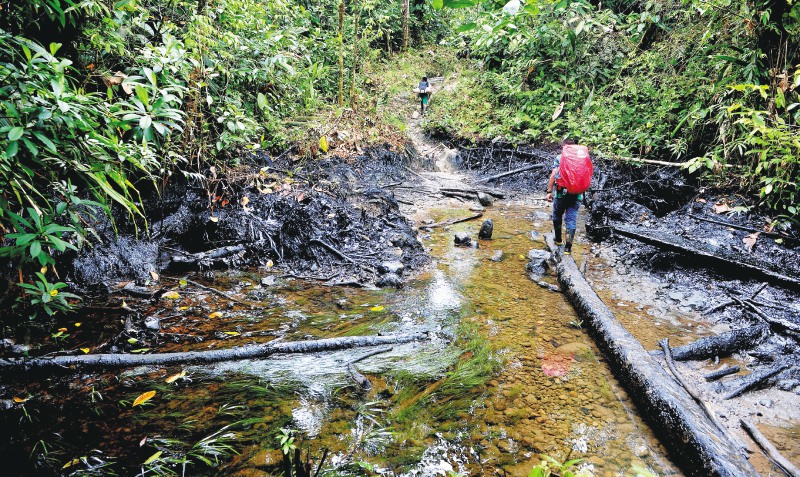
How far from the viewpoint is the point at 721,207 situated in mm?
7031

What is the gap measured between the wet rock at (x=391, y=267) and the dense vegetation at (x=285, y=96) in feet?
10.4

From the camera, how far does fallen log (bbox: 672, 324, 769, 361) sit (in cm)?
412

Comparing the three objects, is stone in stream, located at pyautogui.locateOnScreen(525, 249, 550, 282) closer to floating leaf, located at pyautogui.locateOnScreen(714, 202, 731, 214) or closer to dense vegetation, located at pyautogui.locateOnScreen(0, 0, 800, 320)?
floating leaf, located at pyautogui.locateOnScreen(714, 202, 731, 214)

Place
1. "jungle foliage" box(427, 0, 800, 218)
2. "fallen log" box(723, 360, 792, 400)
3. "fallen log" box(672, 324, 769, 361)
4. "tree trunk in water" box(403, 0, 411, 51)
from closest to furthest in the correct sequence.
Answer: "fallen log" box(723, 360, 792, 400), "fallen log" box(672, 324, 769, 361), "jungle foliage" box(427, 0, 800, 218), "tree trunk in water" box(403, 0, 411, 51)

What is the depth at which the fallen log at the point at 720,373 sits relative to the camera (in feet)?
12.5

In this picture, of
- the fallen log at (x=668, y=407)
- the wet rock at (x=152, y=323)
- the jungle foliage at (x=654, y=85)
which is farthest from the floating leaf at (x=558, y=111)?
the wet rock at (x=152, y=323)

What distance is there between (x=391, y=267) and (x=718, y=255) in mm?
4727

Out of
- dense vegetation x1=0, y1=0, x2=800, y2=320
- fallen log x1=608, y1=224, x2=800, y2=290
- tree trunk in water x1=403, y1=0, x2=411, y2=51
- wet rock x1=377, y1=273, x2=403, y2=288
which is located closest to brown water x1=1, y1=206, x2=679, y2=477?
wet rock x1=377, y1=273, x2=403, y2=288

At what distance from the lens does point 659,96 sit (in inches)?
400

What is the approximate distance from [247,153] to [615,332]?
6.71 m

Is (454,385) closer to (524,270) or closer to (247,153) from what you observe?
(524,270)

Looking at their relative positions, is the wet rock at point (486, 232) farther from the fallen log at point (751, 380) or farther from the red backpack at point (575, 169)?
the fallen log at point (751, 380)

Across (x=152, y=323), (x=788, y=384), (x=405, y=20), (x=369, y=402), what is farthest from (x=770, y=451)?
(x=405, y=20)

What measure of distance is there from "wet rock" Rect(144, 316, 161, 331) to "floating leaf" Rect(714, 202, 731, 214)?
894cm
